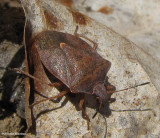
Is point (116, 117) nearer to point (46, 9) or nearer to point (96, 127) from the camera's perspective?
point (96, 127)

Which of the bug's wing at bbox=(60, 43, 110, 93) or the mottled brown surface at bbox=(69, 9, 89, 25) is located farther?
the mottled brown surface at bbox=(69, 9, 89, 25)

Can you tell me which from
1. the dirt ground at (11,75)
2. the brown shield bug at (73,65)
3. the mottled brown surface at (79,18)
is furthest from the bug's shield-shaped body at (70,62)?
the dirt ground at (11,75)

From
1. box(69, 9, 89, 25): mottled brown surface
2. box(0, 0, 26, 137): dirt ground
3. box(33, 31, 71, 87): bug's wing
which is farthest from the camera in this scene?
box(69, 9, 89, 25): mottled brown surface

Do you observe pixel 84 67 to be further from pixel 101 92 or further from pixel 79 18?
pixel 79 18

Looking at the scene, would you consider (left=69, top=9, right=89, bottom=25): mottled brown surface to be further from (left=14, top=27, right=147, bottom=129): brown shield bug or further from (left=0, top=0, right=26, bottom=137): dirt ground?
(left=0, top=0, right=26, bottom=137): dirt ground

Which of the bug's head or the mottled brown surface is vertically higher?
the mottled brown surface

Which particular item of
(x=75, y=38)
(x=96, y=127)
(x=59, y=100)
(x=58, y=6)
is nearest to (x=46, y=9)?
(x=58, y=6)

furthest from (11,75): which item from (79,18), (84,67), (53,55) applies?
(79,18)

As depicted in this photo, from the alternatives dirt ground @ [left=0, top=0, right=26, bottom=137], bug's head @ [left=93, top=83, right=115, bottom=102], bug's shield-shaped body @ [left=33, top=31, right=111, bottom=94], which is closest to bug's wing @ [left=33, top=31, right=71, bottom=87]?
bug's shield-shaped body @ [left=33, top=31, right=111, bottom=94]
